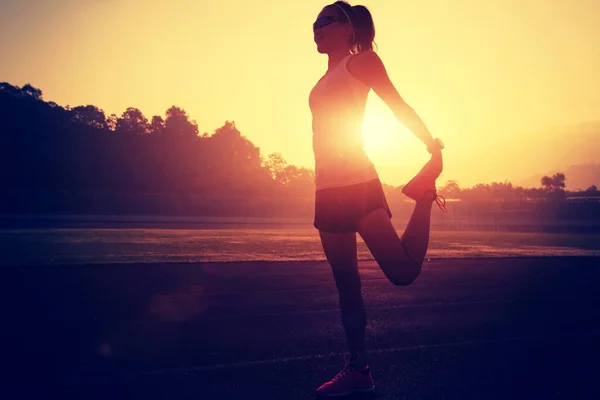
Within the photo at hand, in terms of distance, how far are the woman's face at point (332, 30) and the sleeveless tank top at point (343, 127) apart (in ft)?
0.61

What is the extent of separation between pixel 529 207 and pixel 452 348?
61.0 metres

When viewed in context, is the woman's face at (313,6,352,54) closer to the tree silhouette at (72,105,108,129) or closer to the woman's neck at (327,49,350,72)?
the woman's neck at (327,49,350,72)

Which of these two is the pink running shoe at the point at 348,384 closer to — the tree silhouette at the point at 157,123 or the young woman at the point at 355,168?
the young woman at the point at 355,168

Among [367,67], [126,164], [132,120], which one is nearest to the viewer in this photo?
[367,67]

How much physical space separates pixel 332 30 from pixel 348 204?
96 centimetres

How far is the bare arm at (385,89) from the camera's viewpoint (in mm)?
2965

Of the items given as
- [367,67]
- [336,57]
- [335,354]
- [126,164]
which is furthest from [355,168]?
[126,164]

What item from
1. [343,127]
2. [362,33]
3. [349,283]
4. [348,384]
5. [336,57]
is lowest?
[348,384]

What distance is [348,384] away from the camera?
316 cm

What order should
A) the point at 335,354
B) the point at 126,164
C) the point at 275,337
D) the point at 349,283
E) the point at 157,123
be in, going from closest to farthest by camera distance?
the point at 349,283
the point at 335,354
the point at 275,337
the point at 126,164
the point at 157,123

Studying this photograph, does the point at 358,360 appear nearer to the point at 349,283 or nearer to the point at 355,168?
the point at 349,283

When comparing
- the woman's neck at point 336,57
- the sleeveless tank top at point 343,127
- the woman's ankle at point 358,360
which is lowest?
the woman's ankle at point 358,360

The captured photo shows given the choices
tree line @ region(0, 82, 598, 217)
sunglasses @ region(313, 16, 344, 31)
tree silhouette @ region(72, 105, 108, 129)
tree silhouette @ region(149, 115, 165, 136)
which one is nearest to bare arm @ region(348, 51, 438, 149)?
sunglasses @ region(313, 16, 344, 31)

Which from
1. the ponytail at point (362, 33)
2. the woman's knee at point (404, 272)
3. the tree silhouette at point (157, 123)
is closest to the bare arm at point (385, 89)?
the ponytail at point (362, 33)
